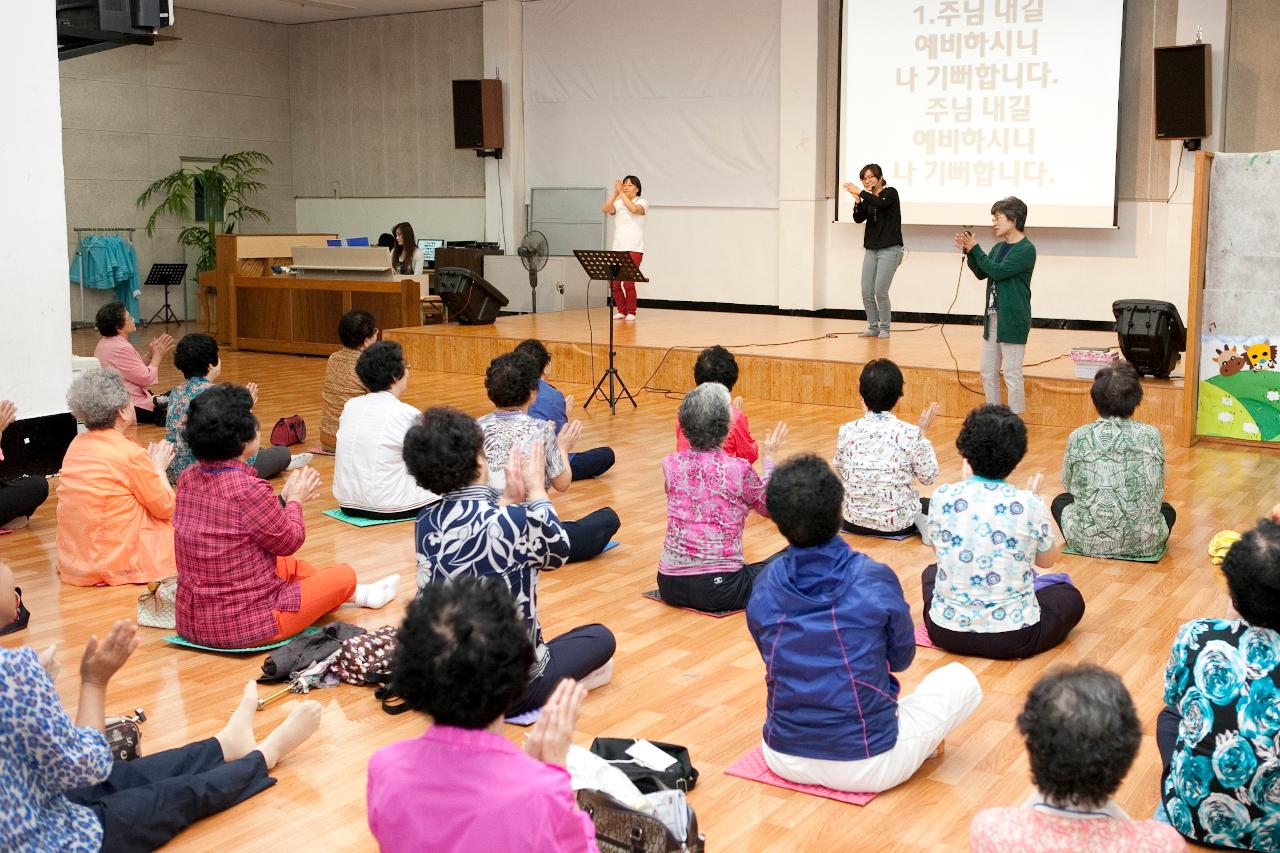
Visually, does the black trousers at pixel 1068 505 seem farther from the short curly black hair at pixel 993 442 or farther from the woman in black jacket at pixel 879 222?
the woman in black jacket at pixel 879 222

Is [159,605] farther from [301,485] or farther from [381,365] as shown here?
[381,365]

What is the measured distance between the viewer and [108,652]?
2.67 metres

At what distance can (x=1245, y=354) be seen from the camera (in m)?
7.12

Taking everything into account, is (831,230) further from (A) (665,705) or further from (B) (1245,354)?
(A) (665,705)

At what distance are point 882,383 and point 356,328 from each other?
9.99ft

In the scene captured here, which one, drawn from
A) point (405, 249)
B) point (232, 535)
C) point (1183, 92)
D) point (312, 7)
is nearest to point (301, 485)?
point (232, 535)

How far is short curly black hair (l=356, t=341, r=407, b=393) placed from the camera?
220 inches

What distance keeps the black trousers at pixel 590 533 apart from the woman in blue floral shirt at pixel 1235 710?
2.85 meters

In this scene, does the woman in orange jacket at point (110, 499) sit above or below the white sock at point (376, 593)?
above

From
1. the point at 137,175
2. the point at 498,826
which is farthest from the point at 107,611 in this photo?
the point at 137,175

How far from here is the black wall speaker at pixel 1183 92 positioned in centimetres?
998

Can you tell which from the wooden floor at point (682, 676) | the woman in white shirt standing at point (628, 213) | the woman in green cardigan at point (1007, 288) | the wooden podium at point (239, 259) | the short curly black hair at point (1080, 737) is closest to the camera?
the short curly black hair at point (1080, 737)

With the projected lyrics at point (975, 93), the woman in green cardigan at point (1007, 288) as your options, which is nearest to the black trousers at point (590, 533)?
the woman in green cardigan at point (1007, 288)

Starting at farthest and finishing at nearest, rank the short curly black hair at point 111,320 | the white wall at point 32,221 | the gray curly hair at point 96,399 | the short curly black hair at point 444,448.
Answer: the short curly black hair at point 111,320, the white wall at point 32,221, the gray curly hair at point 96,399, the short curly black hair at point 444,448
